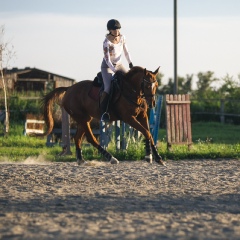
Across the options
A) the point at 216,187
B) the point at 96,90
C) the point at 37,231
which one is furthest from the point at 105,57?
the point at 37,231

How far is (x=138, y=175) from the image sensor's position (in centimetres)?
1296

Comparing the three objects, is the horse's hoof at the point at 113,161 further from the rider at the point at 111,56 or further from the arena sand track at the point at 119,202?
the rider at the point at 111,56

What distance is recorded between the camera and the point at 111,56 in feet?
47.2

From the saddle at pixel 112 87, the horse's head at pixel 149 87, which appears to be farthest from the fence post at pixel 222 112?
the horse's head at pixel 149 87

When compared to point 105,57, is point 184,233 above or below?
below

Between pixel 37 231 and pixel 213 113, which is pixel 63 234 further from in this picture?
pixel 213 113

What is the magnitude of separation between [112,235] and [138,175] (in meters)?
5.92

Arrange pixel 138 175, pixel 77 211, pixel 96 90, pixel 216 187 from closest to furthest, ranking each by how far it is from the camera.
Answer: pixel 77 211 → pixel 216 187 → pixel 138 175 → pixel 96 90

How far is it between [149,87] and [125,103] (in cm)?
91

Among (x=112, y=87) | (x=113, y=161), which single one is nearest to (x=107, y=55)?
(x=112, y=87)

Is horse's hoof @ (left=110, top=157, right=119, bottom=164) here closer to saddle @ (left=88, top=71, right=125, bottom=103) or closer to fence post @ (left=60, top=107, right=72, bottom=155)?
saddle @ (left=88, top=71, right=125, bottom=103)

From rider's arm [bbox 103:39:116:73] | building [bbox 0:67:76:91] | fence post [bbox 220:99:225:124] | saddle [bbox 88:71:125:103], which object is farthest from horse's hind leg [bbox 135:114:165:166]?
building [bbox 0:67:76:91]

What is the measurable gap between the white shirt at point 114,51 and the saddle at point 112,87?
195 mm

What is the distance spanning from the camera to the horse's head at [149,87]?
13.5 meters
